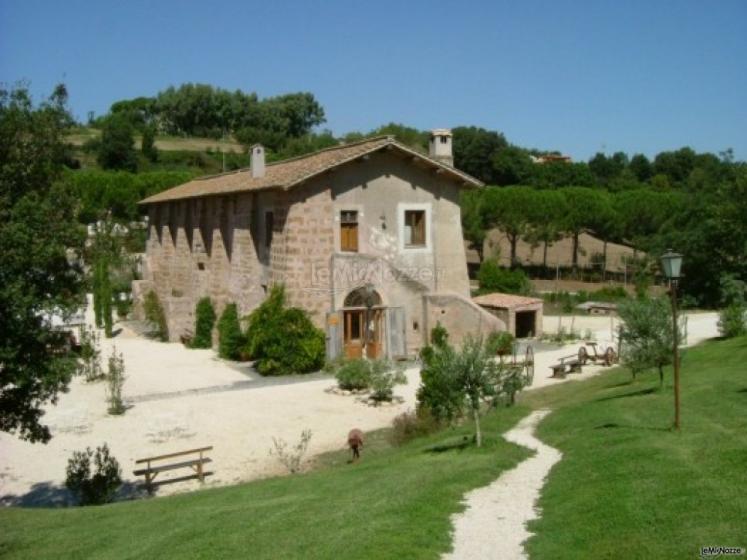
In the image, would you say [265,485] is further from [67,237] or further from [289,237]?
[289,237]

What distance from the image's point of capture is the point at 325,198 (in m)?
27.8

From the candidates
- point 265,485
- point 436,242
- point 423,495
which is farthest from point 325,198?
point 423,495

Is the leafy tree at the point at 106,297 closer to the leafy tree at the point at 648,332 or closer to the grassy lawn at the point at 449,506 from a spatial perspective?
the grassy lawn at the point at 449,506

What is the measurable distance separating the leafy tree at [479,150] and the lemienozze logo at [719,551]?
284ft

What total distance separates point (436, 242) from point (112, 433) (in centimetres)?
1464

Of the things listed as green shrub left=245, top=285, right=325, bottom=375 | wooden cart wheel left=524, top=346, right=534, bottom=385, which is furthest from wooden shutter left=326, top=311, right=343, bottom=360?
wooden cart wheel left=524, top=346, right=534, bottom=385

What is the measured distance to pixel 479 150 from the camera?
3681 inches

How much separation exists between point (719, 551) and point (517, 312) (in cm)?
2544

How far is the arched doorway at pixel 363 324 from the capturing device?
2845 centimetres

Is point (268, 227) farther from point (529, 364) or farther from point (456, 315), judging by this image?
point (529, 364)

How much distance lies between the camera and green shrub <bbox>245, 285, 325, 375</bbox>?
2655 cm

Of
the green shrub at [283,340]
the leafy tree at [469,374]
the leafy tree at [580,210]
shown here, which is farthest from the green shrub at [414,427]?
the leafy tree at [580,210]

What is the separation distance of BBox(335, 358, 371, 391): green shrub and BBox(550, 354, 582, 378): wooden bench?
6.10 m

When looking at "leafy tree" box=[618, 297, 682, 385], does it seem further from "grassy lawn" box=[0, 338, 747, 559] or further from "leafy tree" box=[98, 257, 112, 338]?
"leafy tree" box=[98, 257, 112, 338]
